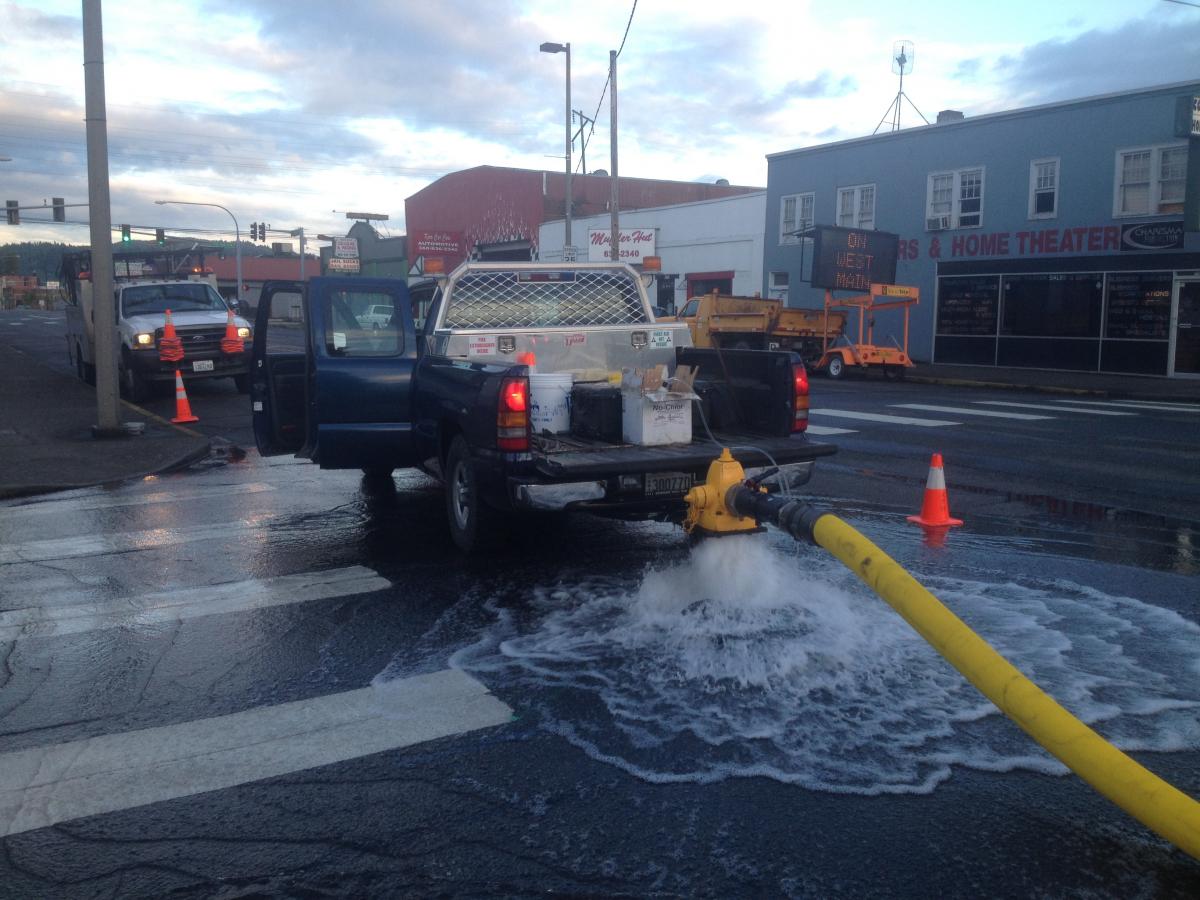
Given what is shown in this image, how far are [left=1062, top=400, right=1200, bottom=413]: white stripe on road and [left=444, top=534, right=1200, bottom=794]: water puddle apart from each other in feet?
44.0

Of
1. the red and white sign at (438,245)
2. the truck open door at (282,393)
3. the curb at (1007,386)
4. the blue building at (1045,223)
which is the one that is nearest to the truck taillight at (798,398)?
the truck open door at (282,393)

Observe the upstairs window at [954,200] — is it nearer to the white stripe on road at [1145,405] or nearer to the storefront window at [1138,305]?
the storefront window at [1138,305]

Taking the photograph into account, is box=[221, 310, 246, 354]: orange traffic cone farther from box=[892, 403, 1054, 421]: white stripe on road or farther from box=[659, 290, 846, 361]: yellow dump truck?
box=[892, 403, 1054, 421]: white stripe on road

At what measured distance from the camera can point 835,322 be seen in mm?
25891

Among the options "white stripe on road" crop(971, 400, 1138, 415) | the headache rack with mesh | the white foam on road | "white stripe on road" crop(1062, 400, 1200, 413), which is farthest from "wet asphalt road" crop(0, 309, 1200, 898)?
"white stripe on road" crop(1062, 400, 1200, 413)

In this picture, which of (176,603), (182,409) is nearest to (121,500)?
(176,603)

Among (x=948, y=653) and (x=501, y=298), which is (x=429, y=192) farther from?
(x=948, y=653)

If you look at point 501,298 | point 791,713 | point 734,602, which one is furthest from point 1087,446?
point 791,713

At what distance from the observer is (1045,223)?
88.0 ft

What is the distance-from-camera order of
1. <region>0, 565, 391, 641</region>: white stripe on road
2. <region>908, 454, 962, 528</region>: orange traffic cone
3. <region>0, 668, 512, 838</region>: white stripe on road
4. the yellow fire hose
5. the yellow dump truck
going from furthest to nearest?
the yellow dump truck, <region>908, 454, 962, 528</region>: orange traffic cone, <region>0, 565, 391, 641</region>: white stripe on road, <region>0, 668, 512, 838</region>: white stripe on road, the yellow fire hose

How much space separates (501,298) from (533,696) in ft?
13.6

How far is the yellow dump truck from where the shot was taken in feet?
83.4

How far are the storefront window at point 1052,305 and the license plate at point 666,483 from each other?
74.6 feet

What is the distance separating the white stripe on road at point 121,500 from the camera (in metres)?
9.21
